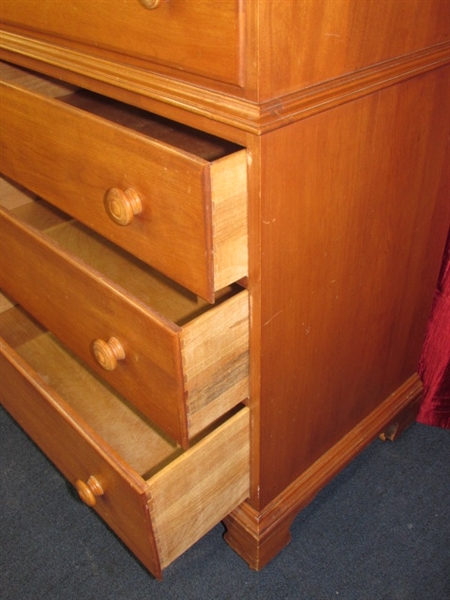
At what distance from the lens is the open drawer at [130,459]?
2.41 ft

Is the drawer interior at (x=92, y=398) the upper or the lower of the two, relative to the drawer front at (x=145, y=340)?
lower

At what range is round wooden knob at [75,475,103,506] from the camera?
81 centimetres

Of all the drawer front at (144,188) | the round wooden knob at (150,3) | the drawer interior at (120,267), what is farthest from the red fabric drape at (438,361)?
the round wooden knob at (150,3)

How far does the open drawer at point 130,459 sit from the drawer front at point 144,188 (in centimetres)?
26

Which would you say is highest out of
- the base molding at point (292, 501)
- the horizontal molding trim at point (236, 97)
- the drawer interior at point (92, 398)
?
the horizontal molding trim at point (236, 97)

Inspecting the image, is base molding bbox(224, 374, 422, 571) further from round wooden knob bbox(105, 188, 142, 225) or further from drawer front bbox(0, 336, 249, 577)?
round wooden knob bbox(105, 188, 142, 225)

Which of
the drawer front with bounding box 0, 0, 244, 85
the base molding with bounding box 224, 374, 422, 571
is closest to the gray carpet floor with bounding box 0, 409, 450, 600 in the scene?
the base molding with bounding box 224, 374, 422, 571

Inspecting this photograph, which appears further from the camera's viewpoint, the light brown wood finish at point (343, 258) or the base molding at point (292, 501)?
the base molding at point (292, 501)

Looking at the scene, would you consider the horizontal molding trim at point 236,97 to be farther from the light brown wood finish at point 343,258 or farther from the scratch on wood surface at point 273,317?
the scratch on wood surface at point 273,317

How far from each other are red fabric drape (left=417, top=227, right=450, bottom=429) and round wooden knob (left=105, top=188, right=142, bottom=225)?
0.62 metres

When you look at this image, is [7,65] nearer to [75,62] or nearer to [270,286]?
[75,62]

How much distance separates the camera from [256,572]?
0.95 m

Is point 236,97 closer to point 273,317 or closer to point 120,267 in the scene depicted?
point 273,317

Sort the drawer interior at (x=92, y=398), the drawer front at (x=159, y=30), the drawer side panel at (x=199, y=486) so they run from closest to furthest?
the drawer front at (x=159, y=30) → the drawer side panel at (x=199, y=486) → the drawer interior at (x=92, y=398)
